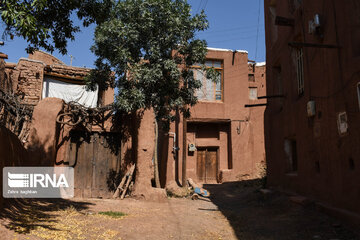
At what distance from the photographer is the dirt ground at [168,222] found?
18.0ft

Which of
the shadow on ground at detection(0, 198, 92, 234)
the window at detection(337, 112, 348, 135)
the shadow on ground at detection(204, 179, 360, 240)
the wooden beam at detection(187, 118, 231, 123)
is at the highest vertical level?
the wooden beam at detection(187, 118, 231, 123)

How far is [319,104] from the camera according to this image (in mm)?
7520

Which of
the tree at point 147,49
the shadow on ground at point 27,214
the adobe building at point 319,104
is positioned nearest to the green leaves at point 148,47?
the tree at point 147,49

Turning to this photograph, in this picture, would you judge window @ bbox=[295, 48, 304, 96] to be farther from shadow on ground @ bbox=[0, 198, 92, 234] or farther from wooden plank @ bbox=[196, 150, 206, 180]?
wooden plank @ bbox=[196, 150, 206, 180]

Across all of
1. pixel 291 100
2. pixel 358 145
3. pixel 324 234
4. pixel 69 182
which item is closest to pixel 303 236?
pixel 324 234

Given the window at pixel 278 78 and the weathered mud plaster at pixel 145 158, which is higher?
the window at pixel 278 78

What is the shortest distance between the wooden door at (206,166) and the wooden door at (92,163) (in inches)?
310

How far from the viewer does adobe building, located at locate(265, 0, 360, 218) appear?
20.0 ft

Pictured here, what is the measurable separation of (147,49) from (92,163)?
427 centimetres

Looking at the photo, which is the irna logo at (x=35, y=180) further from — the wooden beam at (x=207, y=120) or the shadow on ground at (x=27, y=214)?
the wooden beam at (x=207, y=120)

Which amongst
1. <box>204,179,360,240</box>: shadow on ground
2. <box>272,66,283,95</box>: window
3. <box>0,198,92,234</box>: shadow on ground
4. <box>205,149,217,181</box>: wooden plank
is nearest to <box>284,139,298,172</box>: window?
<box>204,179,360,240</box>: shadow on ground

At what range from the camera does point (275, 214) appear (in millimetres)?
8195

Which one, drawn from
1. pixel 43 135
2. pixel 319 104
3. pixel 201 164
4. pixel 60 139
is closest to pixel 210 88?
pixel 201 164

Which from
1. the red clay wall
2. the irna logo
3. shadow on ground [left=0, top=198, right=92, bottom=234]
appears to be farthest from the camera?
the irna logo
